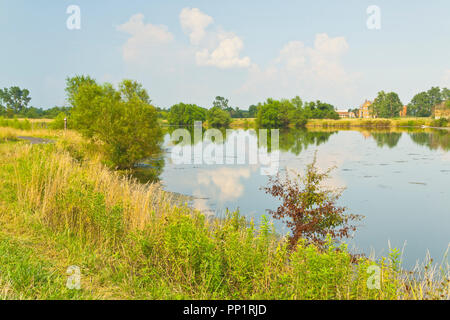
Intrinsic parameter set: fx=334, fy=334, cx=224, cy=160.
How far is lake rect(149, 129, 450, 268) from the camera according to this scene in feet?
32.3

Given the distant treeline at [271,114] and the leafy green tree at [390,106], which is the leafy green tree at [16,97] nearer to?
the distant treeline at [271,114]

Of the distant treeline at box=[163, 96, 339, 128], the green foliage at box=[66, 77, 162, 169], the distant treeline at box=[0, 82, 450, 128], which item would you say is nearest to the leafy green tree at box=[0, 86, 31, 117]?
the distant treeline at box=[0, 82, 450, 128]

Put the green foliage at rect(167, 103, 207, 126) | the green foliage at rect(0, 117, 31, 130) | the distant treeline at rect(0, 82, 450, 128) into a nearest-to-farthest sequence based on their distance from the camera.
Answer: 1. the green foliage at rect(0, 117, 31, 130)
2. the distant treeline at rect(0, 82, 450, 128)
3. the green foliage at rect(167, 103, 207, 126)

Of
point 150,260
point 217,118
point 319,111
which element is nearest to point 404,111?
point 319,111

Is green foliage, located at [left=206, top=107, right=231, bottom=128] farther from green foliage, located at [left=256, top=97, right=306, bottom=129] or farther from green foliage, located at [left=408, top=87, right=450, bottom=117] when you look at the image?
green foliage, located at [left=408, top=87, right=450, bottom=117]

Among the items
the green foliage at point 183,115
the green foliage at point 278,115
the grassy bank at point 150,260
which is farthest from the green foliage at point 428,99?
the grassy bank at point 150,260

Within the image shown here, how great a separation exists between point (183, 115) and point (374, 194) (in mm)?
103155

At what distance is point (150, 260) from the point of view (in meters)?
5.40

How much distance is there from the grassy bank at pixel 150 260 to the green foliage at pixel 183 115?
107m

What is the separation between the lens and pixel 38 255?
5379mm

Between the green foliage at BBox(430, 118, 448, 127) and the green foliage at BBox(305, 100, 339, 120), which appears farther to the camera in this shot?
the green foliage at BBox(305, 100, 339, 120)

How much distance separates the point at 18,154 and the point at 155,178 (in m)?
8.74

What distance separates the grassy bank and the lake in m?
2.64

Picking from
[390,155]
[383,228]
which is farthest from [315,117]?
[383,228]
